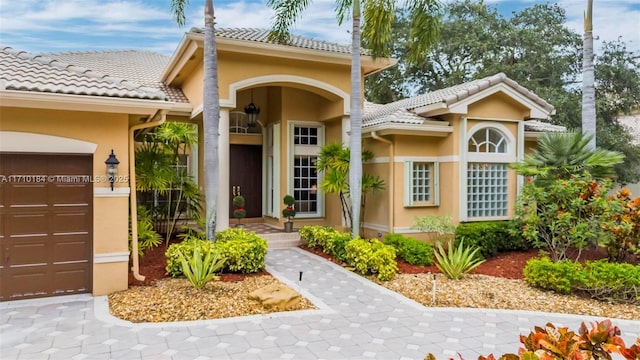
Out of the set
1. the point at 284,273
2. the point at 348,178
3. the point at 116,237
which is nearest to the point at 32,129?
the point at 116,237

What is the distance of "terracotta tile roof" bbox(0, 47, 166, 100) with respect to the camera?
7080mm

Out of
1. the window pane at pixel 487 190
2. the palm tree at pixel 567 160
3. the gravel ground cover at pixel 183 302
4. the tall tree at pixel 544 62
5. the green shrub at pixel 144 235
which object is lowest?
the gravel ground cover at pixel 183 302

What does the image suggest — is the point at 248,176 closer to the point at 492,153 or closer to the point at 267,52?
the point at 267,52

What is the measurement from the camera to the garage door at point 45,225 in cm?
730

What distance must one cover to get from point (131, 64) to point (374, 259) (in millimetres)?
13844

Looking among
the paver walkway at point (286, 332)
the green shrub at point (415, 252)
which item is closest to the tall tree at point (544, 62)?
the green shrub at point (415, 252)

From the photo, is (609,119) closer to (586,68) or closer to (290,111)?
(586,68)

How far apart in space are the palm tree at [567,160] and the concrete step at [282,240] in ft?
21.5

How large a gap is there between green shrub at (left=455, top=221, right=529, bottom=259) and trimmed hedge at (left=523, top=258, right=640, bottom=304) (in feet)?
8.19

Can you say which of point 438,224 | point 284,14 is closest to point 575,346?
point 438,224

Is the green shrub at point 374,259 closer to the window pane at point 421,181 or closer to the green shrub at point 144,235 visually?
the window pane at point 421,181

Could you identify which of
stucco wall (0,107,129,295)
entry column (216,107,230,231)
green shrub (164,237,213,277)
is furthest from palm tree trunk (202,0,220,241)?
stucco wall (0,107,129,295)

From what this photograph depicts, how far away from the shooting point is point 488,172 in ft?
42.3

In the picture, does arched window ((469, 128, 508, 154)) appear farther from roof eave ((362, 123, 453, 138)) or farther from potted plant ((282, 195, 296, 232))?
potted plant ((282, 195, 296, 232))
